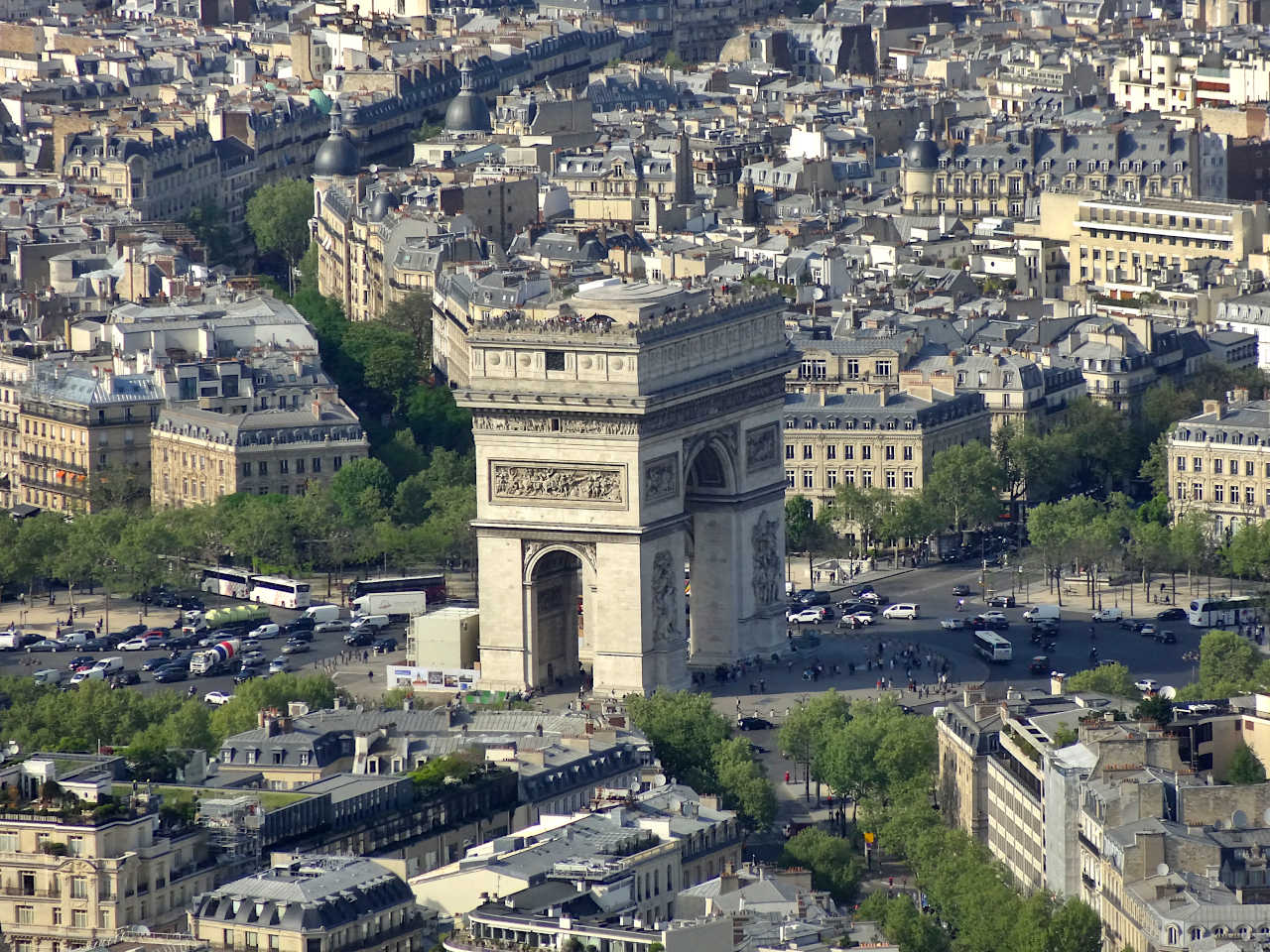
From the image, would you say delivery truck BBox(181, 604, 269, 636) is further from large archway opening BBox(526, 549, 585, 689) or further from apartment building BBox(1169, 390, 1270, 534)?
apartment building BBox(1169, 390, 1270, 534)

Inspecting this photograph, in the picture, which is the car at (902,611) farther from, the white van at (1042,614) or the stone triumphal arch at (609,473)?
the stone triumphal arch at (609,473)

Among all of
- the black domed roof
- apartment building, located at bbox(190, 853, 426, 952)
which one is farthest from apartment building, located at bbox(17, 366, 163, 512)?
apartment building, located at bbox(190, 853, 426, 952)

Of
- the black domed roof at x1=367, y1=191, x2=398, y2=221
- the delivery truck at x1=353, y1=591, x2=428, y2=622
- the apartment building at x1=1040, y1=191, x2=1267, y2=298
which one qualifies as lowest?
the delivery truck at x1=353, y1=591, x2=428, y2=622

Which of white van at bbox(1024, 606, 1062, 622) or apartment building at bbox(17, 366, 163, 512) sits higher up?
apartment building at bbox(17, 366, 163, 512)

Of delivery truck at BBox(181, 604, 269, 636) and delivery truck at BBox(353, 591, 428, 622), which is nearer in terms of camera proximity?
delivery truck at BBox(181, 604, 269, 636)

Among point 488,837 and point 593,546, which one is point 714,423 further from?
point 488,837

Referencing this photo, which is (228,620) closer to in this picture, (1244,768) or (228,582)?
(228,582)

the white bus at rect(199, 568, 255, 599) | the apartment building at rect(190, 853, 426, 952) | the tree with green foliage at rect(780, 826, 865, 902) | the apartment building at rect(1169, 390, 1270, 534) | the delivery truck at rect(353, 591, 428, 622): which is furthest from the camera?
the apartment building at rect(1169, 390, 1270, 534)

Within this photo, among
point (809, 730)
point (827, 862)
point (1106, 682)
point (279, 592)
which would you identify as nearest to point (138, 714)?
point (809, 730)
